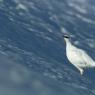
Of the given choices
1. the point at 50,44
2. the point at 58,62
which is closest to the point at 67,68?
the point at 58,62

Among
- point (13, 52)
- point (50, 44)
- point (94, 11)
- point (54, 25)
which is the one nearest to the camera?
point (94, 11)

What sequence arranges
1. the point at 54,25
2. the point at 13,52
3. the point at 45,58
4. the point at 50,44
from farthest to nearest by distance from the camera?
the point at 13,52
the point at 45,58
the point at 50,44
the point at 54,25

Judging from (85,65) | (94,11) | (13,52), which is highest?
(13,52)

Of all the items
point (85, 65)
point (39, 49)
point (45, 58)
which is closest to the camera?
point (85, 65)

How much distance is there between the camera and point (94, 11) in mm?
13477

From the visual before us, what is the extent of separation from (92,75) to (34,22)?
6.88 m

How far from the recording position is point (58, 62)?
2312cm

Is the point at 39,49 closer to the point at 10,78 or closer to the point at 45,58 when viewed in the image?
the point at 45,58

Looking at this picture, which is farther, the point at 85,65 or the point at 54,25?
the point at 54,25

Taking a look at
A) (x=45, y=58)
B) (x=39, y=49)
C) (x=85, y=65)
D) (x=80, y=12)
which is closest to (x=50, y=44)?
(x=39, y=49)

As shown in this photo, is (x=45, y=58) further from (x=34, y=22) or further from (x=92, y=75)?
(x=34, y=22)

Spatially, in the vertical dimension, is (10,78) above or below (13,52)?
above

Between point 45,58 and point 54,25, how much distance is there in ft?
23.2

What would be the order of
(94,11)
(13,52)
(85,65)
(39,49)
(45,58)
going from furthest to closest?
(13,52) → (45,58) → (39,49) → (94,11) → (85,65)
